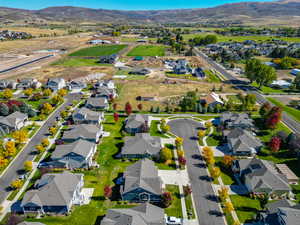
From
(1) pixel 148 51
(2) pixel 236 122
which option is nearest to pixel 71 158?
(2) pixel 236 122

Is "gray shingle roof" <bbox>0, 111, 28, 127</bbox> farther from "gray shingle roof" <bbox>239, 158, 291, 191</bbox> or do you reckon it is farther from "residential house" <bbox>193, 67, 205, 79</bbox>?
"residential house" <bbox>193, 67, 205, 79</bbox>

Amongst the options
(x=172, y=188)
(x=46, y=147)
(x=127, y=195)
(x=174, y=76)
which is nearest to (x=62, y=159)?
(x=46, y=147)

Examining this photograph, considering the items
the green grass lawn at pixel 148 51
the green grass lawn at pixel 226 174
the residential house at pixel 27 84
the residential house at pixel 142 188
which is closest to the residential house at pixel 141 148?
the residential house at pixel 142 188

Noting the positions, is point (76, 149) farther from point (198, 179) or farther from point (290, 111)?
point (290, 111)

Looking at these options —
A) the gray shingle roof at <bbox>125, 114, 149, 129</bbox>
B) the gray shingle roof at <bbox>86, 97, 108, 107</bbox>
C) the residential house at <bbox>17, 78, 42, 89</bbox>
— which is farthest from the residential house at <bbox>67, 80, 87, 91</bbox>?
the gray shingle roof at <bbox>125, 114, 149, 129</bbox>

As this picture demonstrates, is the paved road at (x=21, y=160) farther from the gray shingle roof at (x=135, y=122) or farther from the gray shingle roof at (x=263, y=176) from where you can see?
the gray shingle roof at (x=263, y=176)

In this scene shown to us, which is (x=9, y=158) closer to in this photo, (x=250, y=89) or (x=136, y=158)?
(x=136, y=158)
